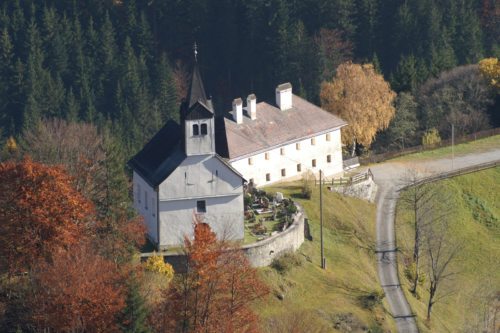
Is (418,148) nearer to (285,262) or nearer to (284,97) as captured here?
(284,97)

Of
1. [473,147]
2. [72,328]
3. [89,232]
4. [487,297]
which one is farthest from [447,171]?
[72,328]

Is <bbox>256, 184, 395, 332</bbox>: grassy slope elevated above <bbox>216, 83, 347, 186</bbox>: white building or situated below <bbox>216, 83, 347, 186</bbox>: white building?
below

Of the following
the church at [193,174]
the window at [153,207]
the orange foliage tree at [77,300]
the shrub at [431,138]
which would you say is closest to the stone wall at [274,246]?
the church at [193,174]

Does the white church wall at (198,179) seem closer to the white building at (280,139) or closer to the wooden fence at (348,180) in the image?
the white building at (280,139)

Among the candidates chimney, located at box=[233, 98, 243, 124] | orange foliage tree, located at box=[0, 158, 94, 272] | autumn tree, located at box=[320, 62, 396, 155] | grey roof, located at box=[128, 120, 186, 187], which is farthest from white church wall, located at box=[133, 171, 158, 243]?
autumn tree, located at box=[320, 62, 396, 155]

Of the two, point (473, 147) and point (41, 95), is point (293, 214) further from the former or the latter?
point (41, 95)

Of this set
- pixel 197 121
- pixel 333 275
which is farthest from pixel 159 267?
pixel 333 275

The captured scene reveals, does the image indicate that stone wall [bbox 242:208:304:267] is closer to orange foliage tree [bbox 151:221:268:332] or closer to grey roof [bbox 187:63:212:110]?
orange foliage tree [bbox 151:221:268:332]
